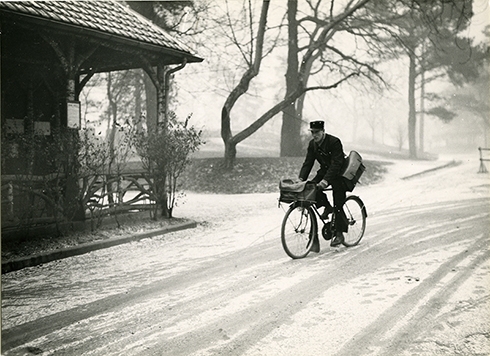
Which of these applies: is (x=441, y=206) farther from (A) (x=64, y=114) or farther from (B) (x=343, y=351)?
(A) (x=64, y=114)

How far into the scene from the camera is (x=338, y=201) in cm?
560

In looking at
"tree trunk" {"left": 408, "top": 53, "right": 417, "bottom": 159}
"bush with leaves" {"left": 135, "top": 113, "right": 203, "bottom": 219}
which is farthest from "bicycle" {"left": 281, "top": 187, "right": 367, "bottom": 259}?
"bush with leaves" {"left": 135, "top": 113, "right": 203, "bottom": 219}

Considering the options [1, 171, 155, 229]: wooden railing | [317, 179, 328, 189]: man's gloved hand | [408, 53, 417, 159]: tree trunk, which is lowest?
[1, 171, 155, 229]: wooden railing

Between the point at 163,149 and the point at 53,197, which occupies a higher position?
the point at 163,149

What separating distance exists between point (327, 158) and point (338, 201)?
A: 22.9 inches

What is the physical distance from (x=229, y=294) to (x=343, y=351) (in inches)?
53.7

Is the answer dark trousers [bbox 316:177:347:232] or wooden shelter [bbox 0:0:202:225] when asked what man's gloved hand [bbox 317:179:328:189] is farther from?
wooden shelter [bbox 0:0:202:225]

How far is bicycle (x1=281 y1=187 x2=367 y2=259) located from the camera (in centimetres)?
522

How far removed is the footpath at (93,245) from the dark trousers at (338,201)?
3.53 feet

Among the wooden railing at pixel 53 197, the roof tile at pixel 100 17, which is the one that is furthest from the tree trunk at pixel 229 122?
the wooden railing at pixel 53 197

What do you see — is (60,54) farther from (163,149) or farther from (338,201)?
(338,201)

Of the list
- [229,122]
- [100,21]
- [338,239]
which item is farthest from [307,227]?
[229,122]

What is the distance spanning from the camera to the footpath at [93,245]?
4.92m

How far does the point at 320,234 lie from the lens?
621 centimetres
